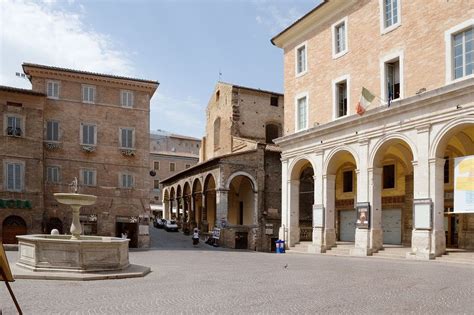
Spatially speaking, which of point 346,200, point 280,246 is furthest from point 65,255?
point 346,200

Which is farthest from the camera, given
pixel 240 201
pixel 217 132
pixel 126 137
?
pixel 217 132

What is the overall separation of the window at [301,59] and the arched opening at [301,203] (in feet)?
18.3

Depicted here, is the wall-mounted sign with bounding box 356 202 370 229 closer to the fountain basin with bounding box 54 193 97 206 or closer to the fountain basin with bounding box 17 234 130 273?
the fountain basin with bounding box 54 193 97 206

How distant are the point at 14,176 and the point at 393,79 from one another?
22.7 meters

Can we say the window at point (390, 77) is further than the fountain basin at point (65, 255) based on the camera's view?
Yes

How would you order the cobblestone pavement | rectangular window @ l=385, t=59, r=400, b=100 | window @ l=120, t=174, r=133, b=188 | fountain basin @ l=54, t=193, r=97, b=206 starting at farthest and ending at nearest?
window @ l=120, t=174, r=133, b=188, rectangular window @ l=385, t=59, r=400, b=100, fountain basin @ l=54, t=193, r=97, b=206, the cobblestone pavement

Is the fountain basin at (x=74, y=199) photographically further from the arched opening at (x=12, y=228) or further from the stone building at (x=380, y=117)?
the arched opening at (x=12, y=228)

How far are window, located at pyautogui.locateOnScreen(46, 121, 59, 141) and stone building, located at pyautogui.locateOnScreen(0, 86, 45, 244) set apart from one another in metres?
1.04

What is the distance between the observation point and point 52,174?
106 feet

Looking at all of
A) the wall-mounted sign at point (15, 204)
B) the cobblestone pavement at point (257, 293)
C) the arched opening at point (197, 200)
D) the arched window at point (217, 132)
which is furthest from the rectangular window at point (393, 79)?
the arched window at point (217, 132)

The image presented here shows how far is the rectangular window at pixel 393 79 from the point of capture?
76.3ft

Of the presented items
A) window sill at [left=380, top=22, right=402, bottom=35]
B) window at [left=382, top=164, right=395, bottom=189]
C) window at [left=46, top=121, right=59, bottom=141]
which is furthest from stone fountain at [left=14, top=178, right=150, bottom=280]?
window at [left=46, top=121, right=59, bottom=141]

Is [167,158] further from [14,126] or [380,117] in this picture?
[380,117]

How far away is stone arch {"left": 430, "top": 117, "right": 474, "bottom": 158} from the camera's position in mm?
19125
